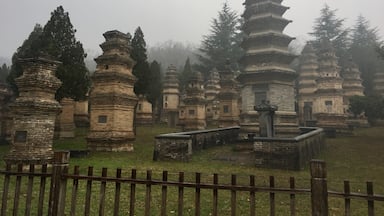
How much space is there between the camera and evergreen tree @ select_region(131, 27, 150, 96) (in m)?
29.4

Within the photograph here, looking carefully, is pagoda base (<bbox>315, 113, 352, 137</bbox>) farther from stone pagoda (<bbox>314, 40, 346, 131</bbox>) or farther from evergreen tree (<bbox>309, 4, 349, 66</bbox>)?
evergreen tree (<bbox>309, 4, 349, 66</bbox>)

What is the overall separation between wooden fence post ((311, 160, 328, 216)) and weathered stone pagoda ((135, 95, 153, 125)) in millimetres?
39300

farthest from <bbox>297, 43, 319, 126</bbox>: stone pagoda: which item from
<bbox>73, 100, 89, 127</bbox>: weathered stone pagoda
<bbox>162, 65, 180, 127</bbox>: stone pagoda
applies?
<bbox>73, 100, 89, 127</bbox>: weathered stone pagoda

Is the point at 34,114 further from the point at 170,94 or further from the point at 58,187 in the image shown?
the point at 170,94

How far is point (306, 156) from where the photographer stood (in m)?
15.6

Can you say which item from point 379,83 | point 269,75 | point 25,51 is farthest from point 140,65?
point 379,83

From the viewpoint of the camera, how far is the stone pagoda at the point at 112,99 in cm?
1986

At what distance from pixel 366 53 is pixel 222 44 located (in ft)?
94.4

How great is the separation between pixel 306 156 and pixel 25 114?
13750 millimetres

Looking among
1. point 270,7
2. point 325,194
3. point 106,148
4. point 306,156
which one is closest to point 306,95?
point 270,7

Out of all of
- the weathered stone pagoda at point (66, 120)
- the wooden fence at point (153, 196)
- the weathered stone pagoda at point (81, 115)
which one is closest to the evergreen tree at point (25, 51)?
the weathered stone pagoda at point (66, 120)

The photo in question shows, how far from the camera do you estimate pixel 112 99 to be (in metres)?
19.8

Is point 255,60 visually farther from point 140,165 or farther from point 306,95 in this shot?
point 306,95

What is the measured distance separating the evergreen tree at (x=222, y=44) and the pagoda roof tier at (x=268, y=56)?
30910mm
